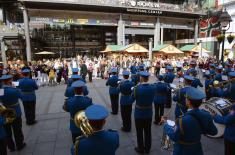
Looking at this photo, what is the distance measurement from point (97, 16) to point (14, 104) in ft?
89.0

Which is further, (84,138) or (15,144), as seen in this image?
(15,144)

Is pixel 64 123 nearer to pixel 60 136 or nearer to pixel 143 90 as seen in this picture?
pixel 60 136

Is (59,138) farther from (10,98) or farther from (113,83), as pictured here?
(113,83)

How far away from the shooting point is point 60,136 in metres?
6.04

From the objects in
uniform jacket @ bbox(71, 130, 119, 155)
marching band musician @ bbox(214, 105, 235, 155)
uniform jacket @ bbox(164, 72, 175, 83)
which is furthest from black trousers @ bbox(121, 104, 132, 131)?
uniform jacket @ bbox(71, 130, 119, 155)

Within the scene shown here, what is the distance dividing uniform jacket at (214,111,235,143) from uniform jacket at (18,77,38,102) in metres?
5.48

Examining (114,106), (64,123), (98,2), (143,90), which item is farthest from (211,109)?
(98,2)

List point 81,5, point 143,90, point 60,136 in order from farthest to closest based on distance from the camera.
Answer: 1. point 81,5
2. point 60,136
3. point 143,90

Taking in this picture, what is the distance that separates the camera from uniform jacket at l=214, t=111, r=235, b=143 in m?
3.50

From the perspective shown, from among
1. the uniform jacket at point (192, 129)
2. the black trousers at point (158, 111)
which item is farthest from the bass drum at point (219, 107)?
the uniform jacket at point (192, 129)

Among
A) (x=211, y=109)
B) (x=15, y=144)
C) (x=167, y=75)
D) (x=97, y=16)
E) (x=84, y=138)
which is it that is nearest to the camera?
(x=84, y=138)

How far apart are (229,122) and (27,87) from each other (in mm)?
5825

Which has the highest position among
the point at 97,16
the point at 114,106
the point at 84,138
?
the point at 97,16

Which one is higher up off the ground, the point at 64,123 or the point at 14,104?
the point at 14,104
